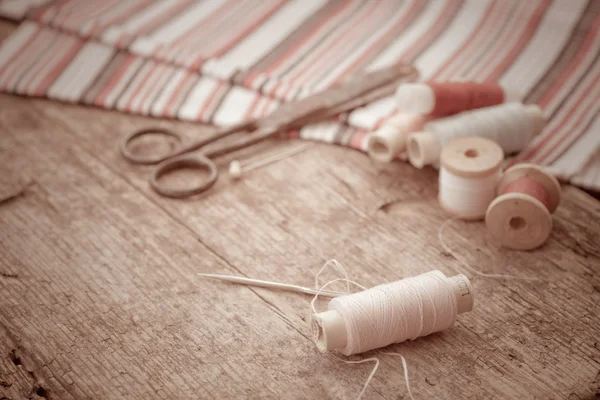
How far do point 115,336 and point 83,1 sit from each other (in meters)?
1.59

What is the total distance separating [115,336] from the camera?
123 cm

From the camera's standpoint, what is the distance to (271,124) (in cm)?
172

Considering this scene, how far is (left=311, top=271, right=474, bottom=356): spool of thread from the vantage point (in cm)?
114

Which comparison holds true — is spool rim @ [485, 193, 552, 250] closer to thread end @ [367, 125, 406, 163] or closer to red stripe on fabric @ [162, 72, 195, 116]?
thread end @ [367, 125, 406, 163]

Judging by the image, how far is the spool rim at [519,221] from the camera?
1.33 metres

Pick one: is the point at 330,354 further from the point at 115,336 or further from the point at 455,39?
the point at 455,39

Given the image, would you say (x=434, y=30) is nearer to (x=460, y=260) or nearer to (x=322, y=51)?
(x=322, y=51)

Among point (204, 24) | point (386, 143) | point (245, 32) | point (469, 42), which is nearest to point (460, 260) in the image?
point (386, 143)

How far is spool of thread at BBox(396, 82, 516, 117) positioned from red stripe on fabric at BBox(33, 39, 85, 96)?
1055mm

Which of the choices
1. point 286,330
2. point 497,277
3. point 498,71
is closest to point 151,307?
point 286,330

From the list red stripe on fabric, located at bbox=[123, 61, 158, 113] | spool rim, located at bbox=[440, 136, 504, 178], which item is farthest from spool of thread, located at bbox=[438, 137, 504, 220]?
red stripe on fabric, located at bbox=[123, 61, 158, 113]

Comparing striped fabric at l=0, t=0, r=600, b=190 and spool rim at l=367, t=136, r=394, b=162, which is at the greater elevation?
striped fabric at l=0, t=0, r=600, b=190

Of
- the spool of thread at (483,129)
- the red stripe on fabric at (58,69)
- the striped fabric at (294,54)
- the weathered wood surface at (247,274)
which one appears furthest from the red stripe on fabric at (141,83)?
the spool of thread at (483,129)

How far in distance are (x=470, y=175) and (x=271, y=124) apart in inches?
22.1
